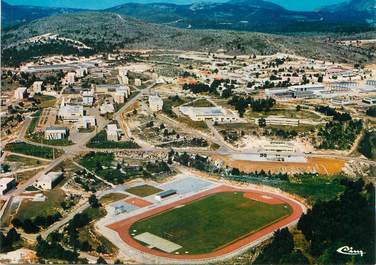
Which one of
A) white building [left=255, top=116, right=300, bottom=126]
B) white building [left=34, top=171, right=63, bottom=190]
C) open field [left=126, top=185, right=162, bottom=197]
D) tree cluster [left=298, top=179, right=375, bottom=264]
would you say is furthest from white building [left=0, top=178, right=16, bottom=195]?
white building [left=255, top=116, right=300, bottom=126]

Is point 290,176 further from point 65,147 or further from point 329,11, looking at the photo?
point 329,11

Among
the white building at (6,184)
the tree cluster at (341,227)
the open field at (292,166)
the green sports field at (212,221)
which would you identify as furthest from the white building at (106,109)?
the tree cluster at (341,227)

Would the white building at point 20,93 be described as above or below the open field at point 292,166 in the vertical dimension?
above

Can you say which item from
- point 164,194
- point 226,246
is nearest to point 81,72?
point 164,194

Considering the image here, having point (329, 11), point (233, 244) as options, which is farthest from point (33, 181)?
point (329, 11)

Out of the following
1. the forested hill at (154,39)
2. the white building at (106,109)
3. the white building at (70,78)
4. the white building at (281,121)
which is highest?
the forested hill at (154,39)

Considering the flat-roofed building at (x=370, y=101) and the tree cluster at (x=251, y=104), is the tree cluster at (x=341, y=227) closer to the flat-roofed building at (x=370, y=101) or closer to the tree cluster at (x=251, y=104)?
the tree cluster at (x=251, y=104)

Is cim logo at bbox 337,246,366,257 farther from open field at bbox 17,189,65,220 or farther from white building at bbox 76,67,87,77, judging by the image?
white building at bbox 76,67,87,77

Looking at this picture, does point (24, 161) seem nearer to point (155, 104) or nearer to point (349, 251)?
point (155, 104)
